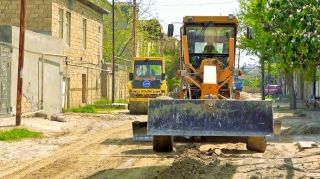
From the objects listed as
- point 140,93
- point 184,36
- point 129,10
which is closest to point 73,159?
point 184,36

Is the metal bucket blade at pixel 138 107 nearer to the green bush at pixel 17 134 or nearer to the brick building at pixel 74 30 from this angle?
the brick building at pixel 74 30

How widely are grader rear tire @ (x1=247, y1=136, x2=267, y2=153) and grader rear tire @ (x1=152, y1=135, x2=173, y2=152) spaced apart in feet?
6.01

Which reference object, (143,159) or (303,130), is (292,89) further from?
(143,159)

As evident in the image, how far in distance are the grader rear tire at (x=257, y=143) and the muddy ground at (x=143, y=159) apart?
0.57ft

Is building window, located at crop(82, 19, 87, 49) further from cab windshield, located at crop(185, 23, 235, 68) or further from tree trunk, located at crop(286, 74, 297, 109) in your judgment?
cab windshield, located at crop(185, 23, 235, 68)

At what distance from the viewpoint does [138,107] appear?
3056 centimetres

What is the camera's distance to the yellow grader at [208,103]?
1291 cm

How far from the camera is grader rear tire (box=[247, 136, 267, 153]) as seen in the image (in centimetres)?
1377

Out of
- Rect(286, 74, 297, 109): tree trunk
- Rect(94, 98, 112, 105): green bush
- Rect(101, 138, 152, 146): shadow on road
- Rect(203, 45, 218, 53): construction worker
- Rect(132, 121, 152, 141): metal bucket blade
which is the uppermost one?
Rect(203, 45, 218, 53): construction worker

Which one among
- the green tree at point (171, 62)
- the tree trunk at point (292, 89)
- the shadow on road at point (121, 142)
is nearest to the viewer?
the shadow on road at point (121, 142)

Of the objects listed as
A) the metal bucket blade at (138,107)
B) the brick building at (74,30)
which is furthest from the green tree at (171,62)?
the metal bucket blade at (138,107)

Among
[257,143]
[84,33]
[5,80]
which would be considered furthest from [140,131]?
[84,33]

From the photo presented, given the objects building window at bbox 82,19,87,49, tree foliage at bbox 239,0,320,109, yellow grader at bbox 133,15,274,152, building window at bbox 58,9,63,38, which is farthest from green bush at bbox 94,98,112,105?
tree foliage at bbox 239,0,320,109

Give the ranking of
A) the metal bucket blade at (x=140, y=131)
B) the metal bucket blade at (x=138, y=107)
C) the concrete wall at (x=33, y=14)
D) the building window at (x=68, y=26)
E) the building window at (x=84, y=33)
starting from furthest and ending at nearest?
the building window at (x=84, y=33), the building window at (x=68, y=26), the metal bucket blade at (x=138, y=107), the concrete wall at (x=33, y=14), the metal bucket blade at (x=140, y=131)
